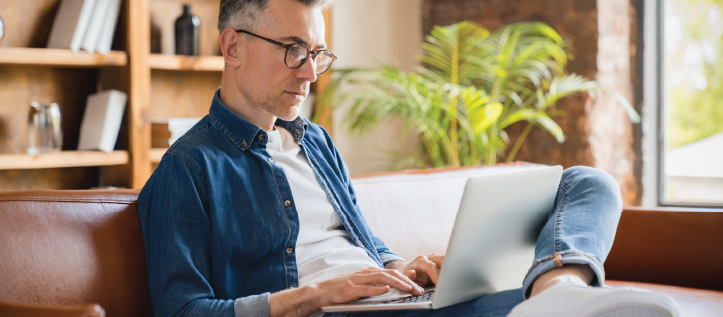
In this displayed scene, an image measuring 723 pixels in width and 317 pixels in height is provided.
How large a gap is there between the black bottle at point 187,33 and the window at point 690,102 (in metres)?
2.23

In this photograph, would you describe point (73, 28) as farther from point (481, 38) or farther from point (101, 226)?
point (481, 38)

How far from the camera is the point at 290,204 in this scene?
1234mm

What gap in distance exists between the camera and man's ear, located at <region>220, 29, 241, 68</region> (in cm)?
133

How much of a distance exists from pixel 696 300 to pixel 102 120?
6.96ft

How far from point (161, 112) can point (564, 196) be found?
2.14 metres

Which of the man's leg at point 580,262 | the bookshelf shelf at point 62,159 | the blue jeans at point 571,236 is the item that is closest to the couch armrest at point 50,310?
the blue jeans at point 571,236

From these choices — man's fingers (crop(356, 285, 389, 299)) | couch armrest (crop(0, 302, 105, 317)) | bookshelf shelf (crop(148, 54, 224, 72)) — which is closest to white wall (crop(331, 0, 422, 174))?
bookshelf shelf (crop(148, 54, 224, 72))

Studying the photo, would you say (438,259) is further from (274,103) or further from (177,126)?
(177,126)

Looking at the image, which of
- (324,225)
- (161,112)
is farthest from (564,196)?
(161,112)

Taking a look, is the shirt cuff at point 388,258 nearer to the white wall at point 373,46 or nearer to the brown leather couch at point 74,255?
the brown leather couch at point 74,255

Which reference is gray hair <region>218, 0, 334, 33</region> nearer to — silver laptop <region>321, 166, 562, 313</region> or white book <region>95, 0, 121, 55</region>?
silver laptop <region>321, 166, 562, 313</region>

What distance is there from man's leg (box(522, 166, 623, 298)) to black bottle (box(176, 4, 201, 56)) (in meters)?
1.94

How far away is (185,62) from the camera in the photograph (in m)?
2.64

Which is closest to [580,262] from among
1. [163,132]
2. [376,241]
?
[376,241]
